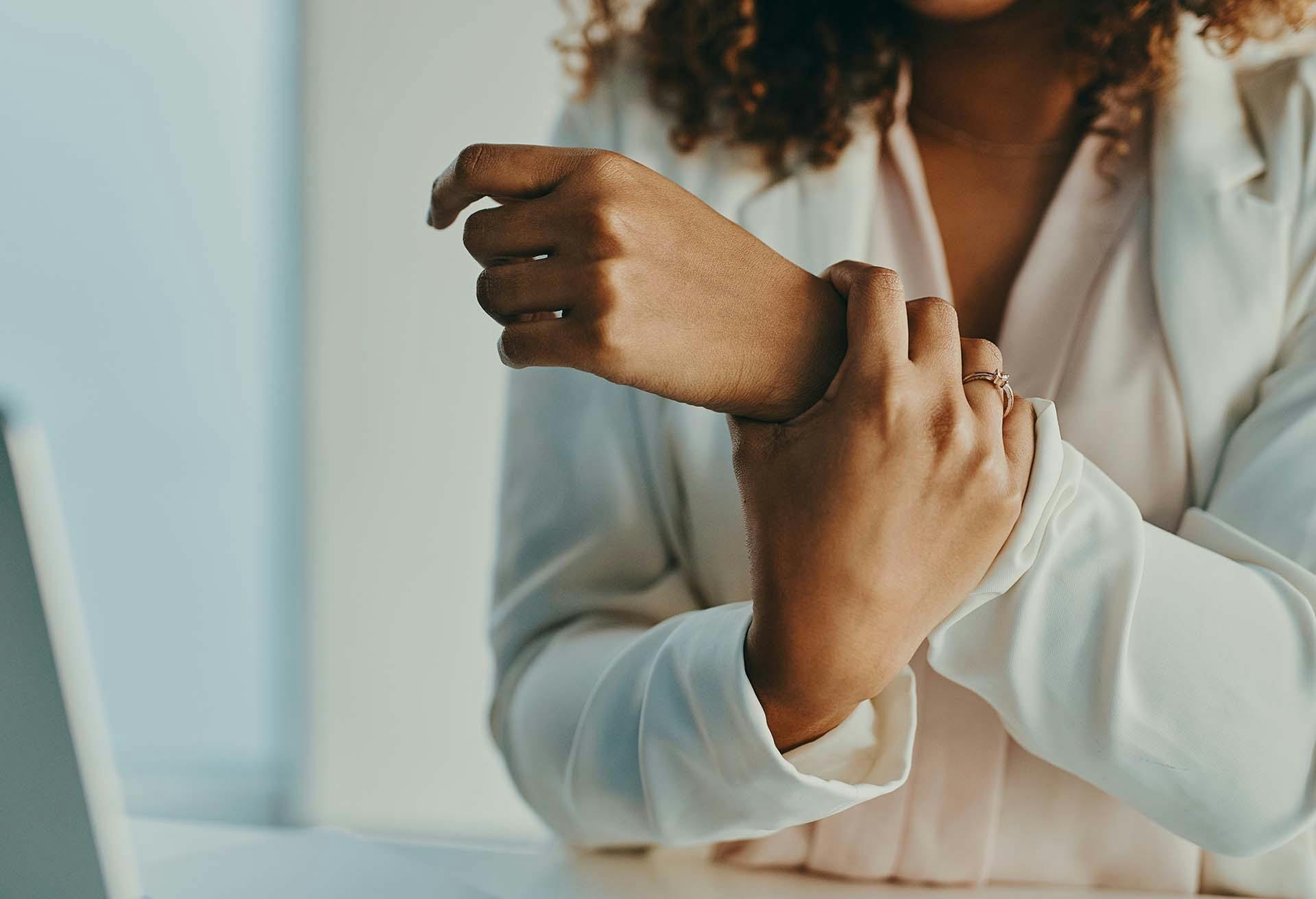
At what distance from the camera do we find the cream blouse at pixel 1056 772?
2.18 ft

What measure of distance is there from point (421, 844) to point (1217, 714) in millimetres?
472

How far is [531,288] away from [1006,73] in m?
0.51

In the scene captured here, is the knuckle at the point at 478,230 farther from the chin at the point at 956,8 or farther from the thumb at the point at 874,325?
the chin at the point at 956,8

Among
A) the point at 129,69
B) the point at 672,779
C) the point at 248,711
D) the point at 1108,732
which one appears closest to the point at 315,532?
the point at 248,711

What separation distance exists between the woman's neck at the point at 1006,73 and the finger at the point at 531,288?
1.60ft

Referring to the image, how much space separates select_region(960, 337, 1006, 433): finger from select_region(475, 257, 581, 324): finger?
0.18 meters

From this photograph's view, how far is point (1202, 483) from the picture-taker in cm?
66

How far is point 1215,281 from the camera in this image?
2.17 ft

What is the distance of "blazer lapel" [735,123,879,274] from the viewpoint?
2.42 ft

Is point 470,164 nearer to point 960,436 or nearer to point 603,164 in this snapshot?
point 603,164

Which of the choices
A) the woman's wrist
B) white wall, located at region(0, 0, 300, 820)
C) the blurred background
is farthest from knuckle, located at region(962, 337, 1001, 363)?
white wall, located at region(0, 0, 300, 820)

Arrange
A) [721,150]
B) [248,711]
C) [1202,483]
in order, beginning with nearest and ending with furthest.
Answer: [1202,483] < [721,150] < [248,711]

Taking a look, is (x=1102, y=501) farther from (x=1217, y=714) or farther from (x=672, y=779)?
(x=672, y=779)

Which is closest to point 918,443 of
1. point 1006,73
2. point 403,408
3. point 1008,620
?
point 1008,620
